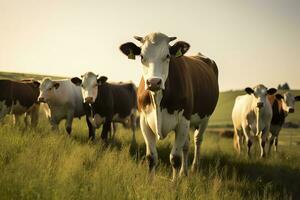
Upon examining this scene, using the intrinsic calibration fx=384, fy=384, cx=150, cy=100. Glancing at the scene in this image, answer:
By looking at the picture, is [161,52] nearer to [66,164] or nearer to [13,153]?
[66,164]

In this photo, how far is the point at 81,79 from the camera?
12.4m

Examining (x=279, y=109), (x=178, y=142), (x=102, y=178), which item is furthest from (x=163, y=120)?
(x=279, y=109)

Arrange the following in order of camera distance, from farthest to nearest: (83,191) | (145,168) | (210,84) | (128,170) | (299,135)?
(299,135) → (210,84) → (145,168) → (128,170) → (83,191)

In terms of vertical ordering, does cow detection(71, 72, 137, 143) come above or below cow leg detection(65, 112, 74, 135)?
above

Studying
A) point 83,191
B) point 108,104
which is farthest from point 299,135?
point 83,191

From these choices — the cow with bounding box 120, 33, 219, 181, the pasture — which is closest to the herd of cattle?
the cow with bounding box 120, 33, 219, 181

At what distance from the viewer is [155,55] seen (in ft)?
18.2

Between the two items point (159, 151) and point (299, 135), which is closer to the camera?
point (159, 151)

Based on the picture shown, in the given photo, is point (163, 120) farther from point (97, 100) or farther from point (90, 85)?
point (97, 100)

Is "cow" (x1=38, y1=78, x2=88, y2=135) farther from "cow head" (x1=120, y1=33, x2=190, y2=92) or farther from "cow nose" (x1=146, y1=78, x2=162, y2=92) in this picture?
"cow nose" (x1=146, y1=78, x2=162, y2=92)

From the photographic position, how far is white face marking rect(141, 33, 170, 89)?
5441 millimetres

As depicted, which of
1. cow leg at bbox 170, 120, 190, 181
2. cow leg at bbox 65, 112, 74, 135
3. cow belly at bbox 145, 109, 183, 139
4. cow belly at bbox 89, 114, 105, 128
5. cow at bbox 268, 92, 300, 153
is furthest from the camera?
cow at bbox 268, 92, 300, 153

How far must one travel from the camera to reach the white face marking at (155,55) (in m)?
5.44

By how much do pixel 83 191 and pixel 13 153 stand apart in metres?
2.47
